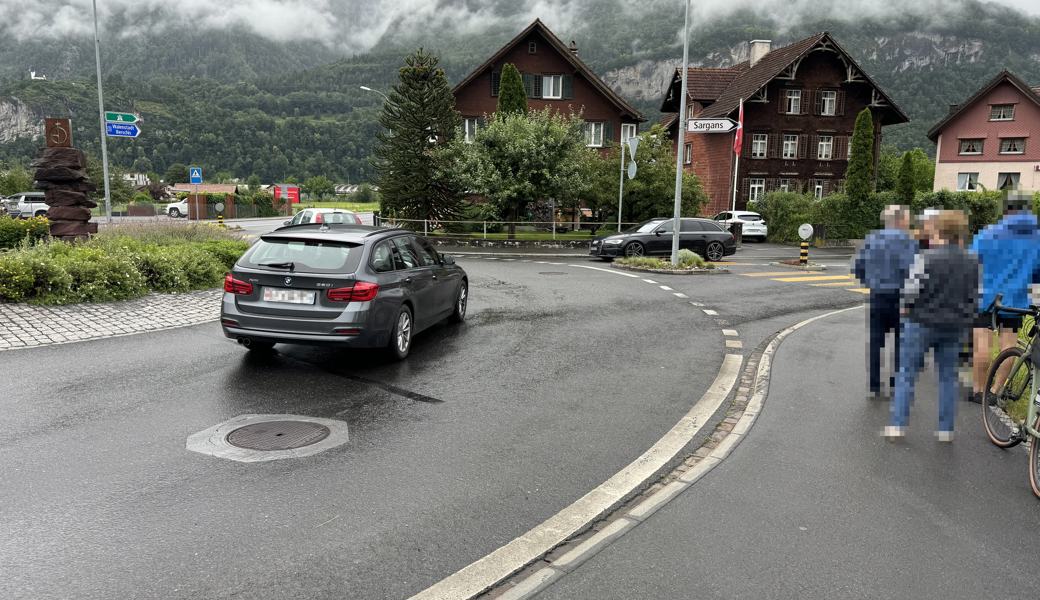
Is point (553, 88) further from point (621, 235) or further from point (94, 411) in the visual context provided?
point (94, 411)

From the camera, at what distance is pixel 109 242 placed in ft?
45.5

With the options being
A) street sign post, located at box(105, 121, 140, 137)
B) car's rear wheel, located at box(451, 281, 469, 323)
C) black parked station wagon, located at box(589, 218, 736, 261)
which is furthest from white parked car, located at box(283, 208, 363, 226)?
car's rear wheel, located at box(451, 281, 469, 323)

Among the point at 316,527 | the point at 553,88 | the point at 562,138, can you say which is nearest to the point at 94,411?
the point at 316,527

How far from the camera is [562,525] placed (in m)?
4.23

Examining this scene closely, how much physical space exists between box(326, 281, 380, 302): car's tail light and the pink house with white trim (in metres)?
53.0

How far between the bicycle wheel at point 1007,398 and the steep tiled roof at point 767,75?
134 ft

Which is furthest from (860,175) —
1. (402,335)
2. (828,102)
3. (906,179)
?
(402,335)

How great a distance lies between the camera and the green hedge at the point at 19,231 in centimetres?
1459

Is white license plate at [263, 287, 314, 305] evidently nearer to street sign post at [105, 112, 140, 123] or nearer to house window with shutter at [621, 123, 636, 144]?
street sign post at [105, 112, 140, 123]

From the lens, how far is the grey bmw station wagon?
7.63m

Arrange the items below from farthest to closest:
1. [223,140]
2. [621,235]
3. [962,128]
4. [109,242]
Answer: [223,140] → [962,128] → [621,235] → [109,242]

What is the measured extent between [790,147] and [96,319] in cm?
4475

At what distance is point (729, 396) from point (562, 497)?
3.21 meters

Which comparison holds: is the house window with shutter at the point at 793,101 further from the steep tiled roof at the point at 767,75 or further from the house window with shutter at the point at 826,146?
the house window with shutter at the point at 826,146
